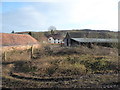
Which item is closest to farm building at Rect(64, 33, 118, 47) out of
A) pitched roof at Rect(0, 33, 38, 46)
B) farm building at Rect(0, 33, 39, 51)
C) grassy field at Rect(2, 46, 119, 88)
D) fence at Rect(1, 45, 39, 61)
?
farm building at Rect(0, 33, 39, 51)

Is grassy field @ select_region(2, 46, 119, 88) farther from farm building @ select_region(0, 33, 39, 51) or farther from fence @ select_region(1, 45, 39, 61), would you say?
farm building @ select_region(0, 33, 39, 51)

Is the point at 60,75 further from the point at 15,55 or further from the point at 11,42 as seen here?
the point at 11,42

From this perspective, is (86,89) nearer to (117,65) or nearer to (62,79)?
(62,79)

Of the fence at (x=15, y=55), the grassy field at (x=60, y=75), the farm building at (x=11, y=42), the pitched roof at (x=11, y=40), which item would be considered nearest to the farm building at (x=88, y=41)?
the farm building at (x=11, y=42)

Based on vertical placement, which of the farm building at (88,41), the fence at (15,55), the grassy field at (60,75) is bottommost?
the grassy field at (60,75)

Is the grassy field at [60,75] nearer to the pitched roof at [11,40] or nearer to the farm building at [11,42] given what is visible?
the farm building at [11,42]

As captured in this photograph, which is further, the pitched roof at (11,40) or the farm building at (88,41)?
the farm building at (88,41)

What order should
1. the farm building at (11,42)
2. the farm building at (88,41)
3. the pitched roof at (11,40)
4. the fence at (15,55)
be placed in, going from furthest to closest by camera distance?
the farm building at (88,41)
the pitched roof at (11,40)
the farm building at (11,42)
the fence at (15,55)

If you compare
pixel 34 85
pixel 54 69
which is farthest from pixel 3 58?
pixel 34 85

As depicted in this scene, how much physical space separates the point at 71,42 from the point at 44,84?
2633 cm

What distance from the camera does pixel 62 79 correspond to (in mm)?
9156

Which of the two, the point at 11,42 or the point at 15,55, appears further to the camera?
the point at 11,42

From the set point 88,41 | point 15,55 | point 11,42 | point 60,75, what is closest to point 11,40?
point 11,42

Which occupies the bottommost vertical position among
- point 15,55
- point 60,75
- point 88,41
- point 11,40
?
point 60,75
